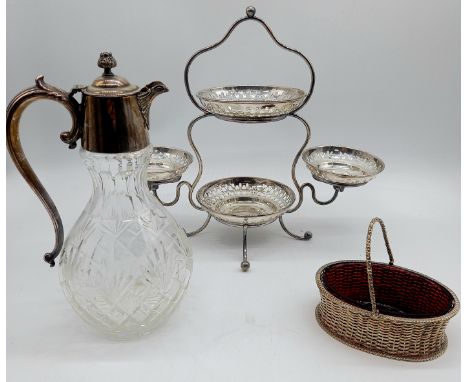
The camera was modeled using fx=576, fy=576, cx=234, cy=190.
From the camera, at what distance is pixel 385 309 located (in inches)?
87.5

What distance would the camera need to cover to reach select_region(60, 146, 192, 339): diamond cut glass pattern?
1.89 metres

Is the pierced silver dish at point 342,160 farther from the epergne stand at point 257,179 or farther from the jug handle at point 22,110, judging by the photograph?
the jug handle at point 22,110

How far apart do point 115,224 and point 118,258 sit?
0.37ft

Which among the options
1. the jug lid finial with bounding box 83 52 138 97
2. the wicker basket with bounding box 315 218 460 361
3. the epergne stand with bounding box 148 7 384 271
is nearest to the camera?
the jug lid finial with bounding box 83 52 138 97

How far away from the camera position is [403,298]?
222 centimetres

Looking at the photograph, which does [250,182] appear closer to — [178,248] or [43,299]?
[178,248]

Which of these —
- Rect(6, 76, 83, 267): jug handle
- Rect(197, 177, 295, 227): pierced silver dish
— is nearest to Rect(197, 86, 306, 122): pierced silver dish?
Rect(197, 177, 295, 227): pierced silver dish

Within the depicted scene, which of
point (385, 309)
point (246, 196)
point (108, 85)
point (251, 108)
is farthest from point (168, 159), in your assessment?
point (385, 309)

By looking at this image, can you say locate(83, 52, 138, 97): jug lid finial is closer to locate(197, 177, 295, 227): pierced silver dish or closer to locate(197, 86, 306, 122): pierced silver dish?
locate(197, 86, 306, 122): pierced silver dish

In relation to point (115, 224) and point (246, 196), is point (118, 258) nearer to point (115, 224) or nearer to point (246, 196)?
point (115, 224)

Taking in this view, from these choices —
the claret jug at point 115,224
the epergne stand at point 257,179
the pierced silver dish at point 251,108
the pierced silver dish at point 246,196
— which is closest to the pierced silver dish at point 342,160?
the epergne stand at point 257,179

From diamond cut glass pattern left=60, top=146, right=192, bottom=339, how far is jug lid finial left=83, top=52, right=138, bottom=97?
8.1 inches

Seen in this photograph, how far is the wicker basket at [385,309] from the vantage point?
186 cm

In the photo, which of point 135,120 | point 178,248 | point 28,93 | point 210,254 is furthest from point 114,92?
point 210,254
